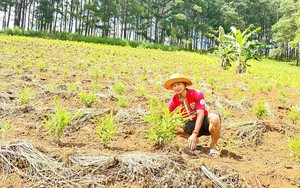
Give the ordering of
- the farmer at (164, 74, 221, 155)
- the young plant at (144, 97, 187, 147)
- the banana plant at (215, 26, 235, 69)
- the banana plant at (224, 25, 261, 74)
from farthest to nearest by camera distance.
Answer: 1. the banana plant at (215, 26, 235, 69)
2. the banana plant at (224, 25, 261, 74)
3. the farmer at (164, 74, 221, 155)
4. the young plant at (144, 97, 187, 147)

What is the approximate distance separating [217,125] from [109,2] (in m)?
34.9

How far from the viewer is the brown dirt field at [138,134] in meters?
2.54

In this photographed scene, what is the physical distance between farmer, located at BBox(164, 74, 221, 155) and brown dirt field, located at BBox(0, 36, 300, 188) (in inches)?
7.9

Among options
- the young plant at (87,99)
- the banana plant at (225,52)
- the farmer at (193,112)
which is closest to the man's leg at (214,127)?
the farmer at (193,112)

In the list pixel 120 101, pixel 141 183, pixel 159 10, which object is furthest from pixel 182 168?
pixel 159 10

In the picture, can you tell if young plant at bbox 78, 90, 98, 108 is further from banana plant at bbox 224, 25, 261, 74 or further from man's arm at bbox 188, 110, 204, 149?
banana plant at bbox 224, 25, 261, 74

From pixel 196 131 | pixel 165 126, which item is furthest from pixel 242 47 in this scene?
pixel 165 126

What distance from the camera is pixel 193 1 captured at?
41594mm

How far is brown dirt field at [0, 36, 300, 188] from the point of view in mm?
2539

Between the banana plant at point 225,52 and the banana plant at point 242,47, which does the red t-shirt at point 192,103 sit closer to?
the banana plant at point 242,47

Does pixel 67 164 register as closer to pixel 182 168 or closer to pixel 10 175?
pixel 10 175

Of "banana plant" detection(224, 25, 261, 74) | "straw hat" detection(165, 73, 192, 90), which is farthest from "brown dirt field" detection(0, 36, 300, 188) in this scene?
"banana plant" detection(224, 25, 261, 74)

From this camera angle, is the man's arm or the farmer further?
the farmer

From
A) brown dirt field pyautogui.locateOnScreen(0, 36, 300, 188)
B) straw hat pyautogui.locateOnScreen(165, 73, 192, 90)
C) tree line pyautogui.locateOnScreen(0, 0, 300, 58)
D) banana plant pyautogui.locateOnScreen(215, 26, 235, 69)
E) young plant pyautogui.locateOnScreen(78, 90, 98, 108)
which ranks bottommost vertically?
brown dirt field pyautogui.locateOnScreen(0, 36, 300, 188)
